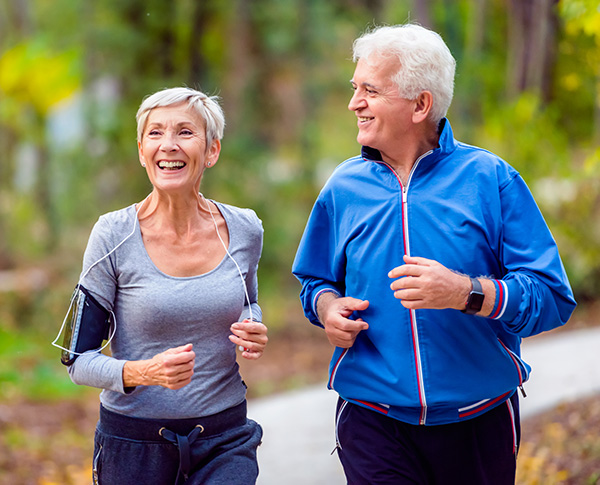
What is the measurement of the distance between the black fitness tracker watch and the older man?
0.06 meters

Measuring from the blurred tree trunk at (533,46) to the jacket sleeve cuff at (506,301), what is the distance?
5131 millimetres

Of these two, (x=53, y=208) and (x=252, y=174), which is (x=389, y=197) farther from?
(x=53, y=208)

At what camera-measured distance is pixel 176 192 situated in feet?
8.73

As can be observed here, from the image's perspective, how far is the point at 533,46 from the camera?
8.15m

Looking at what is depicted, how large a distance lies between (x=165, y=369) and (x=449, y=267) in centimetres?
99

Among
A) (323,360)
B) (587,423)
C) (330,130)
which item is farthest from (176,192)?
(330,130)

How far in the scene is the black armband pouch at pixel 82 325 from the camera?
8.36 ft

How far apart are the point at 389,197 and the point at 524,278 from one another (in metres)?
0.54

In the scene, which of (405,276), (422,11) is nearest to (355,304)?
(405,276)

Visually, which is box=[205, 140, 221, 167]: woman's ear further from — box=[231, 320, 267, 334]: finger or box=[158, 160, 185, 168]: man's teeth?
box=[231, 320, 267, 334]: finger

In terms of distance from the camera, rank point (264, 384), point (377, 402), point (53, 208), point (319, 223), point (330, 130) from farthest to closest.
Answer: point (330, 130)
point (53, 208)
point (264, 384)
point (319, 223)
point (377, 402)

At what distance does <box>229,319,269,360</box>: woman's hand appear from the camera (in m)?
2.59

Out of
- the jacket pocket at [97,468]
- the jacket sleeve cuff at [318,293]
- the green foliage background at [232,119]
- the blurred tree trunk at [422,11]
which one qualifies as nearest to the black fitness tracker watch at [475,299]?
the jacket sleeve cuff at [318,293]

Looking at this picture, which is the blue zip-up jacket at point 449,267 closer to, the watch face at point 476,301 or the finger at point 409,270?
the watch face at point 476,301
